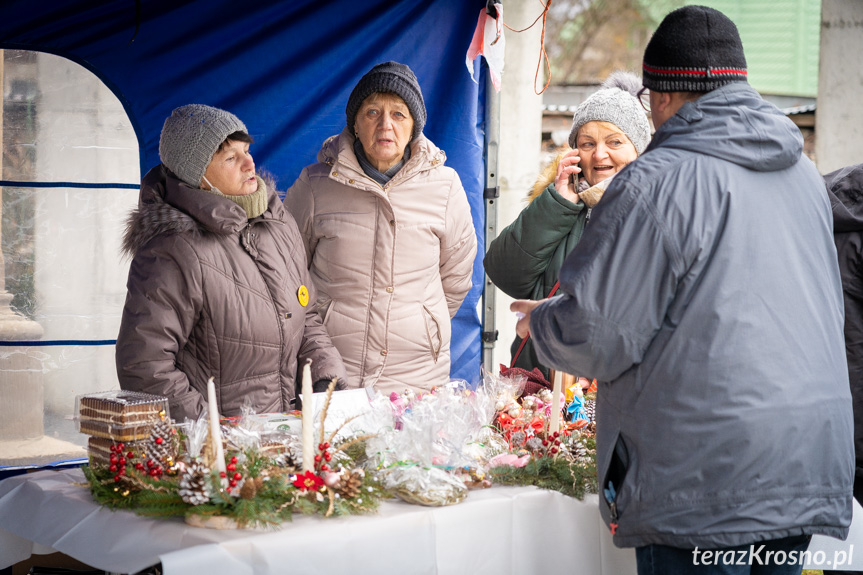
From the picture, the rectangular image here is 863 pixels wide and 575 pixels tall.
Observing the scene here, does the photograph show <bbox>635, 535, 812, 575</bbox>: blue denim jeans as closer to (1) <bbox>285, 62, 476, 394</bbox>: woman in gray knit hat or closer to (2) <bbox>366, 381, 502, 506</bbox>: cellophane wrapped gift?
(2) <bbox>366, 381, 502, 506</bbox>: cellophane wrapped gift

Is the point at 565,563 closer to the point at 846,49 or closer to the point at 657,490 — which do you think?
the point at 657,490

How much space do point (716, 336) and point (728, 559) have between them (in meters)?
0.48

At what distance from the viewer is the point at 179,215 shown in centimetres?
265

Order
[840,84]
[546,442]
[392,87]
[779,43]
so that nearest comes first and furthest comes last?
[546,442] → [392,87] → [840,84] → [779,43]

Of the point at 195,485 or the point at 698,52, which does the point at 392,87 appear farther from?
the point at 195,485

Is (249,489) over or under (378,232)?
under

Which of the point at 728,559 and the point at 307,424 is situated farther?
the point at 307,424

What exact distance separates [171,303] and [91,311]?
1.09 m

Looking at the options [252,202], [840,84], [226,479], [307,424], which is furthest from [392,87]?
[840,84]

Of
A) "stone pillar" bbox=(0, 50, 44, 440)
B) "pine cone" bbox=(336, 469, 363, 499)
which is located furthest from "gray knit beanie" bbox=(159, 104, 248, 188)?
"pine cone" bbox=(336, 469, 363, 499)

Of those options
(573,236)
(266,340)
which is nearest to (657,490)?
(266,340)

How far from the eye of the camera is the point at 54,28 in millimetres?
3309

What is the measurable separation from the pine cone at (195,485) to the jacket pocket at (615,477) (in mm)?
883

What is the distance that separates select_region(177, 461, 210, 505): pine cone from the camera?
1837 millimetres
